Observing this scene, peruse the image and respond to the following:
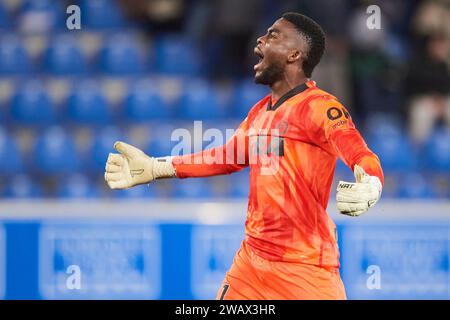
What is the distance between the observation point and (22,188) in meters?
7.71

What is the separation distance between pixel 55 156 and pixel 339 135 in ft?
14.8

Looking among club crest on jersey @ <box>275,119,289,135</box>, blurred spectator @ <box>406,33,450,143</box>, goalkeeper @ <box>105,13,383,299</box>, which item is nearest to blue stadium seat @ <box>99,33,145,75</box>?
blurred spectator @ <box>406,33,450,143</box>

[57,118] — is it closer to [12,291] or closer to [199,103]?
[199,103]

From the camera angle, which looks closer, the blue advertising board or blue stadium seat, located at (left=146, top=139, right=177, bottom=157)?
the blue advertising board

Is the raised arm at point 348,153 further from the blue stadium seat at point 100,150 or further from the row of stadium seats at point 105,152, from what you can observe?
the blue stadium seat at point 100,150

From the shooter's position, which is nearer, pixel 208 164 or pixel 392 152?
pixel 208 164

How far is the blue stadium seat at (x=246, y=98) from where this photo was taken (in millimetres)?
8141

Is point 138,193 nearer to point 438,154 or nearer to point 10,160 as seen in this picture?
point 10,160

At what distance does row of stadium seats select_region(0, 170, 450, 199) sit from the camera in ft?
24.7

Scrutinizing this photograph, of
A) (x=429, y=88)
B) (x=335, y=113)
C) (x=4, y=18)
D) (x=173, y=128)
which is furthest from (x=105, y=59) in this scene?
(x=335, y=113)

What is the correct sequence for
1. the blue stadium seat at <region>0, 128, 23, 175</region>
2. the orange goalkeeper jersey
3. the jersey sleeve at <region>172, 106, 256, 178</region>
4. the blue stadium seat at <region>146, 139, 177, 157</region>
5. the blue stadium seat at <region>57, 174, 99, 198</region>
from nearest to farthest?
the orange goalkeeper jersey < the jersey sleeve at <region>172, 106, 256, 178</region> < the blue stadium seat at <region>57, 174, 99, 198</region> < the blue stadium seat at <region>146, 139, 177, 157</region> < the blue stadium seat at <region>0, 128, 23, 175</region>

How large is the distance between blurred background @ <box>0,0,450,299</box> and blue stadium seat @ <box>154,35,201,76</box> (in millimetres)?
13

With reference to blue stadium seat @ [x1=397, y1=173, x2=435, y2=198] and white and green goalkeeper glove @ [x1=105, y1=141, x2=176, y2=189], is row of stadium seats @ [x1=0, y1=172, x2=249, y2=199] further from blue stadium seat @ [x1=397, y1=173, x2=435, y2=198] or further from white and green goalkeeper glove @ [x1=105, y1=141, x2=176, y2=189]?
white and green goalkeeper glove @ [x1=105, y1=141, x2=176, y2=189]

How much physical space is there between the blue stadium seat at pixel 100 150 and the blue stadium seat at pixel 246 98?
1.03 m
